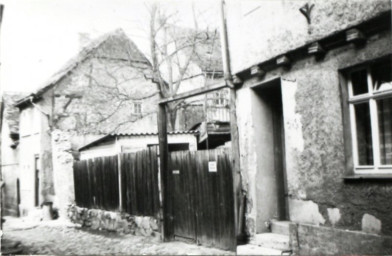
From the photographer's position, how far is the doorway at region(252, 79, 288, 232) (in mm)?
7961

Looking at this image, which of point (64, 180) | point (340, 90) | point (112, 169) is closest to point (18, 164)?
point (64, 180)

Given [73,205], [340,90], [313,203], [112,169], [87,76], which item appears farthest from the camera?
[87,76]

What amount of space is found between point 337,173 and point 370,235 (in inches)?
39.9

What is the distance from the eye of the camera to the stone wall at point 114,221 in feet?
34.7

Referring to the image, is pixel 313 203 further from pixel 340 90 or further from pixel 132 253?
pixel 132 253

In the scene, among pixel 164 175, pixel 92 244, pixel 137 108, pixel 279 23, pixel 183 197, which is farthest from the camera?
pixel 137 108

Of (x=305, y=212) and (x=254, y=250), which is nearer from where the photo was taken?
(x=305, y=212)

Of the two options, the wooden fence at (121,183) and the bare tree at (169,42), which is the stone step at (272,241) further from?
the bare tree at (169,42)

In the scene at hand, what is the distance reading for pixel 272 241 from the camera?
7359mm

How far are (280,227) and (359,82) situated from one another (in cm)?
310

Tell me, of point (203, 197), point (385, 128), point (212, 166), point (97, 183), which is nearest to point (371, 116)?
point (385, 128)

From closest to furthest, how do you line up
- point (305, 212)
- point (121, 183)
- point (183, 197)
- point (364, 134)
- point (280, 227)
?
1. point (364, 134)
2. point (305, 212)
3. point (280, 227)
4. point (183, 197)
5. point (121, 183)

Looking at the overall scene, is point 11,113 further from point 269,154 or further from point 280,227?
point 280,227

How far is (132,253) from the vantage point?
29.3 feet
